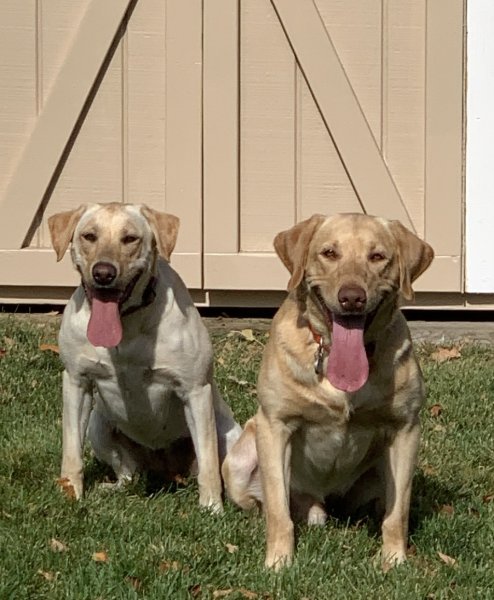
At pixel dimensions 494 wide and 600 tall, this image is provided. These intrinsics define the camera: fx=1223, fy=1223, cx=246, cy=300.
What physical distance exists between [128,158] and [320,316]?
11.9 ft

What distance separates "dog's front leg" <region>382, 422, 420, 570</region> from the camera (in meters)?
4.52

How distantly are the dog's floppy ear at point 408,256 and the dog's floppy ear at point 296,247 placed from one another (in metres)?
0.30

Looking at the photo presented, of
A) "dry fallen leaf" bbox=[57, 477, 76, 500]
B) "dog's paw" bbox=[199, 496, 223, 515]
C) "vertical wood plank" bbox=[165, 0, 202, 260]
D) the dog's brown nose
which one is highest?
"vertical wood plank" bbox=[165, 0, 202, 260]

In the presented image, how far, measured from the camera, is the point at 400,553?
14.8ft

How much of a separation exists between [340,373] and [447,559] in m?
0.83

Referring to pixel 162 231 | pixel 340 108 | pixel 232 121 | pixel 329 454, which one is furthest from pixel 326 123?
pixel 329 454

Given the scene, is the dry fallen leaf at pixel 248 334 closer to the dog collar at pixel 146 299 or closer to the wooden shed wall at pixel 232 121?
the wooden shed wall at pixel 232 121

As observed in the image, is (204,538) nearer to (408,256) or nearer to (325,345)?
(325,345)

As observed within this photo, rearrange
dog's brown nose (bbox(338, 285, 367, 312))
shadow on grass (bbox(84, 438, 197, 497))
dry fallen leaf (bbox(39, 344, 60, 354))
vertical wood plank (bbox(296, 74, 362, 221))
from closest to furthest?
dog's brown nose (bbox(338, 285, 367, 312)) → shadow on grass (bbox(84, 438, 197, 497)) → dry fallen leaf (bbox(39, 344, 60, 354)) → vertical wood plank (bbox(296, 74, 362, 221))

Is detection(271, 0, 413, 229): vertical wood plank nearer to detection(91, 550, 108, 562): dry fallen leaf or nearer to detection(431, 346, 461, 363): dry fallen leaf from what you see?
detection(431, 346, 461, 363): dry fallen leaf

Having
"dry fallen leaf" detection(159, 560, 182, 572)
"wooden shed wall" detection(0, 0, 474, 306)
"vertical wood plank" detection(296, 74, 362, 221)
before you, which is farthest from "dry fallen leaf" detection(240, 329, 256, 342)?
"dry fallen leaf" detection(159, 560, 182, 572)

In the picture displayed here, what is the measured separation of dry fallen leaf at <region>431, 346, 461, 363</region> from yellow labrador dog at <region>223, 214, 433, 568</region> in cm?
293

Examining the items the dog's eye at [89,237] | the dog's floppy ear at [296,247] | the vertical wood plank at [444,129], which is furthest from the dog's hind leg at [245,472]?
the vertical wood plank at [444,129]

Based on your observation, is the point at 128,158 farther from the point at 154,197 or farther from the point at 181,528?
the point at 181,528
